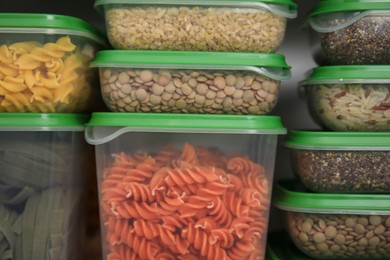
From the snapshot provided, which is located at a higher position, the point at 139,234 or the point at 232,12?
the point at 232,12

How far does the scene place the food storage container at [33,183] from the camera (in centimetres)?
82

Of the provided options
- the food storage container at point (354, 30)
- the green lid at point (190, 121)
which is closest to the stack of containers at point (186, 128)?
the green lid at point (190, 121)

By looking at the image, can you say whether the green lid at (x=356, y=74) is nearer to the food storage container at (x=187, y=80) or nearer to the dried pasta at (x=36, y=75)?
the food storage container at (x=187, y=80)

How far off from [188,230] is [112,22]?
0.36 m

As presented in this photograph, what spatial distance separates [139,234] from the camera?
80cm

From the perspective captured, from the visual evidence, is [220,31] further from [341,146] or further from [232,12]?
[341,146]

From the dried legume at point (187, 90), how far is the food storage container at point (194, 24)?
47mm

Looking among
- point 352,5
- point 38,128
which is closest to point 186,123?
point 38,128

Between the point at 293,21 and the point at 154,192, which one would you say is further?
the point at 293,21

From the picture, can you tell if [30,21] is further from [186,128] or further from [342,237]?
[342,237]

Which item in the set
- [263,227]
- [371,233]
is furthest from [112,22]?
[371,233]

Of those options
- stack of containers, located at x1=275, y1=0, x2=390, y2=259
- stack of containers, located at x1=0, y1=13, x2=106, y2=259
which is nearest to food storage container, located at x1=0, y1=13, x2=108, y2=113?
stack of containers, located at x1=0, y1=13, x2=106, y2=259

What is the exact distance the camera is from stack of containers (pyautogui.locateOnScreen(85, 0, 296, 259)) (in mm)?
793

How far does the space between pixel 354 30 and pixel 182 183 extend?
15.1 inches
